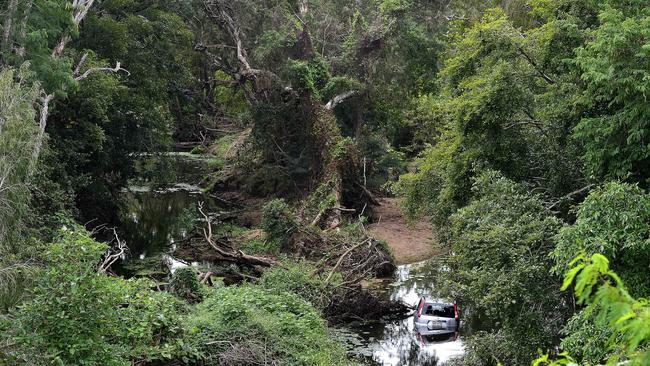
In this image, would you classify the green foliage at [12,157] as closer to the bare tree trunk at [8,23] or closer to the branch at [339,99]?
the bare tree trunk at [8,23]

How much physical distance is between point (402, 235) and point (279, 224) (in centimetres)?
935

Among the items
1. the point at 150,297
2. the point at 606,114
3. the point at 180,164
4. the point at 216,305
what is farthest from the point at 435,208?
the point at 180,164

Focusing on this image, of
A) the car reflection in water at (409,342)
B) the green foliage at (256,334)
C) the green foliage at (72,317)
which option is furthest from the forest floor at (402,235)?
the green foliage at (72,317)

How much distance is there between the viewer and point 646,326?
3570 millimetres

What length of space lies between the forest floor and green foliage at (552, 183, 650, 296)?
1422 cm

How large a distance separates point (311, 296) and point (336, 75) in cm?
1927

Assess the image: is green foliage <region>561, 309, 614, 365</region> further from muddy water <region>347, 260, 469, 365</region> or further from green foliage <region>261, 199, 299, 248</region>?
green foliage <region>261, 199, 299, 248</region>

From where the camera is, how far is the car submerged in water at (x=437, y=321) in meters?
18.4

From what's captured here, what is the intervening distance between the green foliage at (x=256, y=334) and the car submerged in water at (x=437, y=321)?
4.16 meters

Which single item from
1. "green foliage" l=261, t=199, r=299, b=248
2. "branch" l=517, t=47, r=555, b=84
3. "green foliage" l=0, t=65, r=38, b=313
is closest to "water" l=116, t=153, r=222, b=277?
"green foliage" l=261, t=199, r=299, b=248

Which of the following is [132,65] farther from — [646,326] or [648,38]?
[646,326]

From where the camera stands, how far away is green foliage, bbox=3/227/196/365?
9.95 m

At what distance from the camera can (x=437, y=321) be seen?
18.5 m

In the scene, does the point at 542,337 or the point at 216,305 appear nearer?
the point at 542,337
